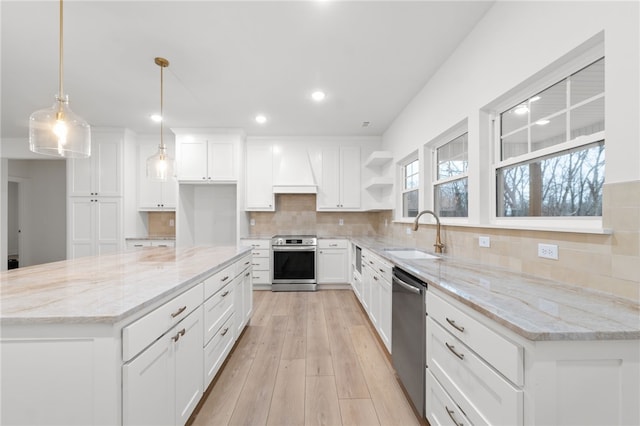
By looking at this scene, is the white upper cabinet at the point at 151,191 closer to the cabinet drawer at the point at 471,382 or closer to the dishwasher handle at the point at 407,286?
the dishwasher handle at the point at 407,286

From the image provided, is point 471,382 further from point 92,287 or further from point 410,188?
point 410,188

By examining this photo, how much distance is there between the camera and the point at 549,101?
148cm

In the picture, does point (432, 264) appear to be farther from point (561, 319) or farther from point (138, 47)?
point (138, 47)

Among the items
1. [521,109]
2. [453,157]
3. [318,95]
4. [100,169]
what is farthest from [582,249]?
[100,169]

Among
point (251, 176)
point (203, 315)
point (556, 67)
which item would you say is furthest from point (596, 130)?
point (251, 176)

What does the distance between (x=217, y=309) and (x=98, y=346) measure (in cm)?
101

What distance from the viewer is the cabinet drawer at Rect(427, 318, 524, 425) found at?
859 millimetres

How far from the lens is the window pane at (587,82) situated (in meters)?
1.22

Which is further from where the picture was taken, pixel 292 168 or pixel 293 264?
pixel 292 168

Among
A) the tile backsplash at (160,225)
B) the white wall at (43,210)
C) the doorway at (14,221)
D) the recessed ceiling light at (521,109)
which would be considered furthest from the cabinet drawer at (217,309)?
the doorway at (14,221)

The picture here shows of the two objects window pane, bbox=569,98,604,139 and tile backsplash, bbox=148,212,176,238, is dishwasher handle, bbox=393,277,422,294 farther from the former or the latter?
tile backsplash, bbox=148,212,176,238

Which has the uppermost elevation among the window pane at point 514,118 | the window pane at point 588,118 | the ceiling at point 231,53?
the ceiling at point 231,53

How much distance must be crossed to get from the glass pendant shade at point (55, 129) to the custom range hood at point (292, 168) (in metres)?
2.91

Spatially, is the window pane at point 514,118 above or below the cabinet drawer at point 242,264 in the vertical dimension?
above
